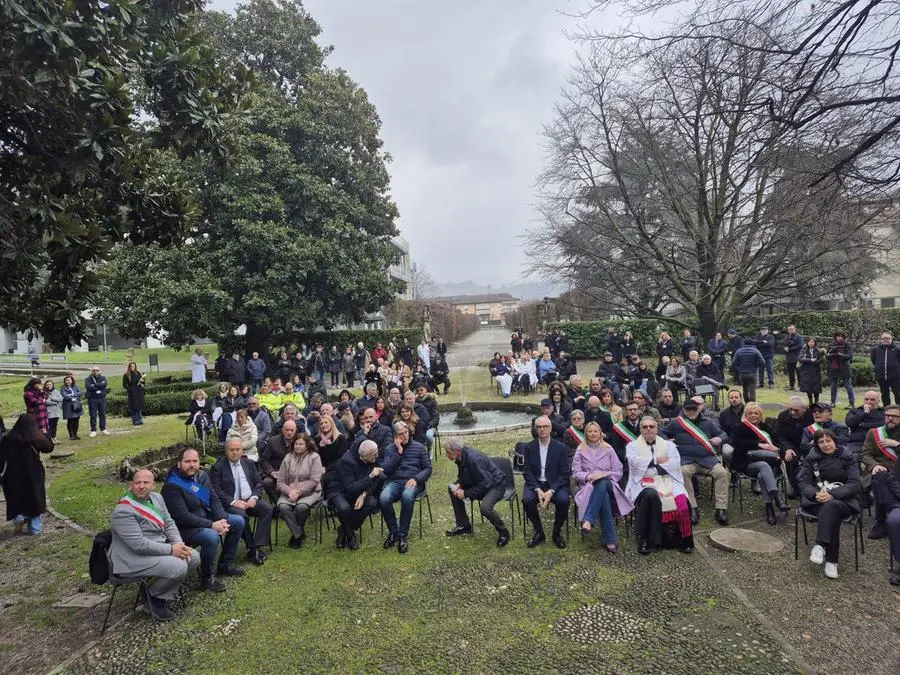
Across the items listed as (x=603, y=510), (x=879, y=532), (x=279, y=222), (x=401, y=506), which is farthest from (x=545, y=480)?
(x=279, y=222)

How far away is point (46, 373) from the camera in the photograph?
96.4 ft

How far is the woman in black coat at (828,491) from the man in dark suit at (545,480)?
239cm

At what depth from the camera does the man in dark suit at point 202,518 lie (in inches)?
205

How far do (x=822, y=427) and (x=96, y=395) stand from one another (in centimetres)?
1444

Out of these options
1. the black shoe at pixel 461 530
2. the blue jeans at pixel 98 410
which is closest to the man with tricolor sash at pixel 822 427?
the black shoe at pixel 461 530

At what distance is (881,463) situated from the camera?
5695mm

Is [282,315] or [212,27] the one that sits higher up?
[212,27]

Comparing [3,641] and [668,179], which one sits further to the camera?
[668,179]

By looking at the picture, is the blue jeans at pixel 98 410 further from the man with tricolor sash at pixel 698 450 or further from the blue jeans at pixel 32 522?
the man with tricolor sash at pixel 698 450

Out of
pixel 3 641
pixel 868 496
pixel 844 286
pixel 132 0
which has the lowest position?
pixel 3 641

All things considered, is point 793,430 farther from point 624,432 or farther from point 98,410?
point 98,410

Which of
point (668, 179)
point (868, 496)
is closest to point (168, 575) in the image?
point (868, 496)

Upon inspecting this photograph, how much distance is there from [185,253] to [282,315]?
407 centimetres

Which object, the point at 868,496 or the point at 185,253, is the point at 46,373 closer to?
the point at 185,253
